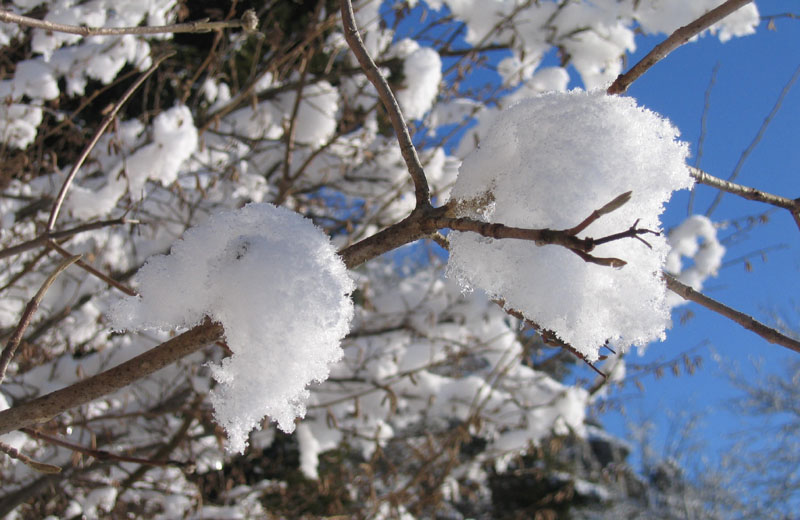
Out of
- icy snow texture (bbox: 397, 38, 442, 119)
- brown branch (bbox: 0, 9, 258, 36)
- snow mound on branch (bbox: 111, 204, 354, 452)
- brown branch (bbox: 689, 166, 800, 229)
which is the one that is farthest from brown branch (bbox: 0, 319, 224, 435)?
icy snow texture (bbox: 397, 38, 442, 119)

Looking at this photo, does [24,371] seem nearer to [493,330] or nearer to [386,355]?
[386,355]

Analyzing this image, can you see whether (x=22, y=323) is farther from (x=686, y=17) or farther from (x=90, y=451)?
(x=686, y=17)

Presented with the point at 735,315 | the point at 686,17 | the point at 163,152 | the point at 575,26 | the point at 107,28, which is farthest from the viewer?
the point at 575,26

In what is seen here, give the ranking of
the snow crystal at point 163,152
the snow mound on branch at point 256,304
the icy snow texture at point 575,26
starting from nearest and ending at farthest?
1. the snow mound on branch at point 256,304
2. the snow crystal at point 163,152
3. the icy snow texture at point 575,26

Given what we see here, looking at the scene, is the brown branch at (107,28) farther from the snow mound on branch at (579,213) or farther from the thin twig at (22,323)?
the snow mound on branch at (579,213)

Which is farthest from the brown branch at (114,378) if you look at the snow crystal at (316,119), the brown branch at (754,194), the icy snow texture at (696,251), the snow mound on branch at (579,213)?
the icy snow texture at (696,251)

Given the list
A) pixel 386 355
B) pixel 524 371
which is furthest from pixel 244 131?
pixel 524 371

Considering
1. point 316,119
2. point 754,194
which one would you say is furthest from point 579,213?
point 316,119
